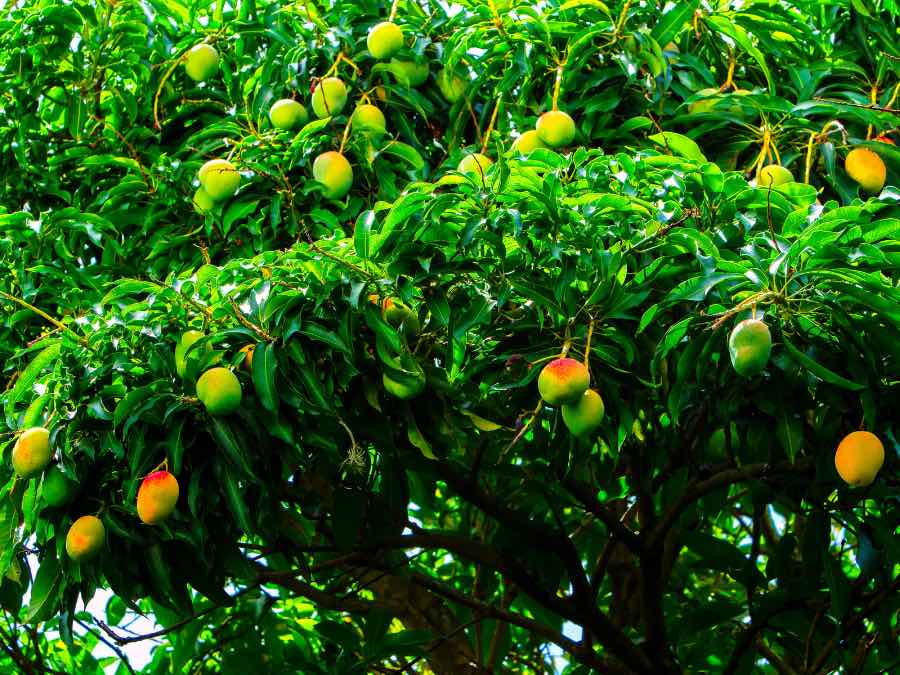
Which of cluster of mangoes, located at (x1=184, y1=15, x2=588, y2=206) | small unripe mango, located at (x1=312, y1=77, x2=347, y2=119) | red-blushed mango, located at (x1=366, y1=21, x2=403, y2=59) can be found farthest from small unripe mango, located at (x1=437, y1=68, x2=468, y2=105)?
small unripe mango, located at (x1=312, y1=77, x2=347, y2=119)

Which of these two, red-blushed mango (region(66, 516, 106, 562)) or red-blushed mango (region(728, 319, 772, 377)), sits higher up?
red-blushed mango (region(66, 516, 106, 562))

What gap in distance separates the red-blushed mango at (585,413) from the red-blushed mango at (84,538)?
2.63ft

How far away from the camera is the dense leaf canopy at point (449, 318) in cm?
237

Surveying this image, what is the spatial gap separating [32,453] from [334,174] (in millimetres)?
1003

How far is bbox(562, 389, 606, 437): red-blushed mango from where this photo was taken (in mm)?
2346

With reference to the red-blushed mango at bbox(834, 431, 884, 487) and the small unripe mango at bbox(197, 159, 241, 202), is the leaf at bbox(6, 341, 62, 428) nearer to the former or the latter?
the small unripe mango at bbox(197, 159, 241, 202)

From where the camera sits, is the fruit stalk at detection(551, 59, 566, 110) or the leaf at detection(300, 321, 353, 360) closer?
the leaf at detection(300, 321, 353, 360)

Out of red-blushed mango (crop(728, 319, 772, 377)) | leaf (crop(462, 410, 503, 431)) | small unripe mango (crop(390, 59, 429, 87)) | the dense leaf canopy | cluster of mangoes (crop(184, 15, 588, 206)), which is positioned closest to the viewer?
red-blushed mango (crop(728, 319, 772, 377))

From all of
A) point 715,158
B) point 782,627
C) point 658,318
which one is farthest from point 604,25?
point 782,627

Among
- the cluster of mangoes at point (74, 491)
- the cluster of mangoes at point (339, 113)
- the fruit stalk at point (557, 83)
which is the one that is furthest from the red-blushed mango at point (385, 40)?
the cluster of mangoes at point (74, 491)

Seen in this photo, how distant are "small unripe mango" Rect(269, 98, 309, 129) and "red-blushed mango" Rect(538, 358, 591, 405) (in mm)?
1109

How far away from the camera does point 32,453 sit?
2309 mm

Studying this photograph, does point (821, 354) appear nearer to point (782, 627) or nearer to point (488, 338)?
point (488, 338)

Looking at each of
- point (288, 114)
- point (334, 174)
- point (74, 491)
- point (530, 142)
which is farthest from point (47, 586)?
point (530, 142)
